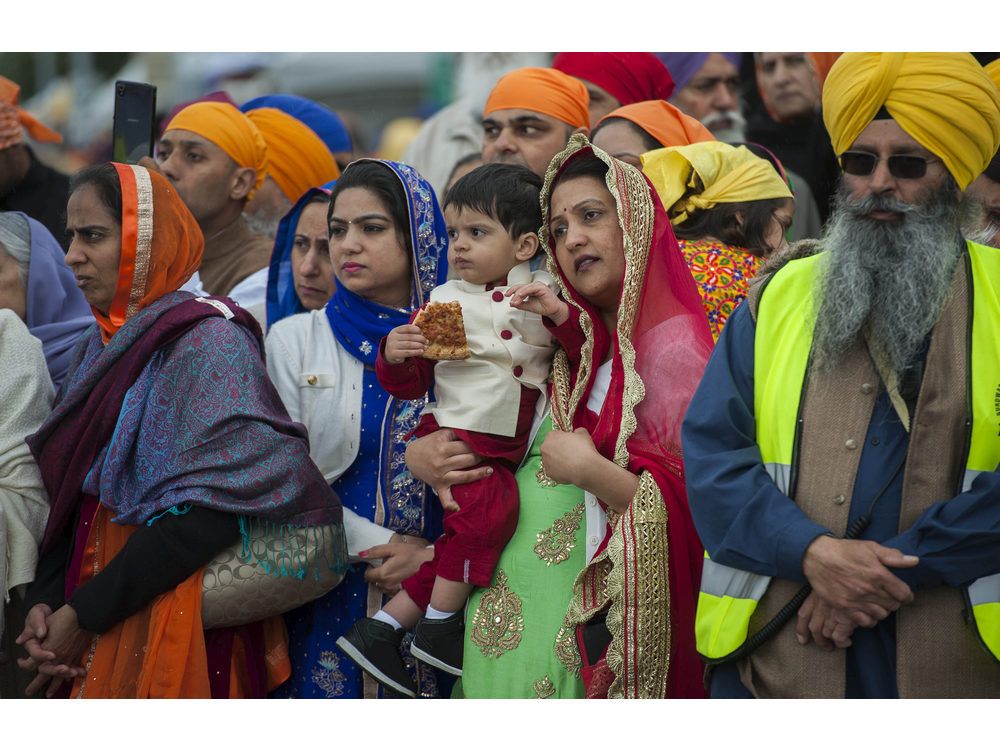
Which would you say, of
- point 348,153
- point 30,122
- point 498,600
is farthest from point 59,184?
point 498,600

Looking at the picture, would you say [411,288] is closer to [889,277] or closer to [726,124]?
[889,277]

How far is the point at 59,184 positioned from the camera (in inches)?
229

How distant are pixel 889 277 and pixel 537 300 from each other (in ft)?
3.26

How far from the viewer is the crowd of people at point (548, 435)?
292cm

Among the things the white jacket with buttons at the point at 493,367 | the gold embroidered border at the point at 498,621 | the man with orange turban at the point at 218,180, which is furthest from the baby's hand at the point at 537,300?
the man with orange turban at the point at 218,180

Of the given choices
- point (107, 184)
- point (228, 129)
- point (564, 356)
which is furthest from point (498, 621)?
point (228, 129)

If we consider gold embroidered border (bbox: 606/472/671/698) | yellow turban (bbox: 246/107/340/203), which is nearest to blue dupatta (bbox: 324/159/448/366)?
gold embroidered border (bbox: 606/472/671/698)

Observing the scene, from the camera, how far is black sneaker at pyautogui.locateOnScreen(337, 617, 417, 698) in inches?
146

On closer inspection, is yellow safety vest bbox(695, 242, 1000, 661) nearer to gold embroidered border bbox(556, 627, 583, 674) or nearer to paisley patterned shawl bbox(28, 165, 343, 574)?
gold embroidered border bbox(556, 627, 583, 674)

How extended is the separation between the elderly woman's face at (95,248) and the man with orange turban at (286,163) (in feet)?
7.40

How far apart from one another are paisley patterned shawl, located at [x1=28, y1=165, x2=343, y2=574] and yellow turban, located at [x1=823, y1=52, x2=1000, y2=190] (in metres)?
1.85

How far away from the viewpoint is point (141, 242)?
12.5 feet

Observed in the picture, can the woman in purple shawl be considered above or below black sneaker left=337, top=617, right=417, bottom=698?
A: above

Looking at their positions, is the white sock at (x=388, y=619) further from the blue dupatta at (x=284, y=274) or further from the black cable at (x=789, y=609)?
the blue dupatta at (x=284, y=274)
